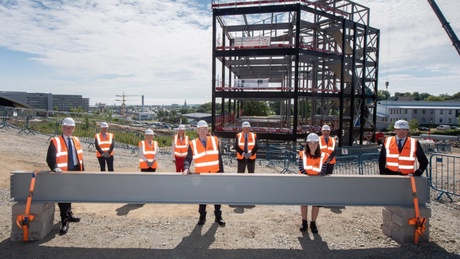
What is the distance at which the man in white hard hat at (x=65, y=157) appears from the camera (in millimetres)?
5117

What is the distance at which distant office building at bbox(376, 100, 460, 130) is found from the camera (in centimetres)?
7419

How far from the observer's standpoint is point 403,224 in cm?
477

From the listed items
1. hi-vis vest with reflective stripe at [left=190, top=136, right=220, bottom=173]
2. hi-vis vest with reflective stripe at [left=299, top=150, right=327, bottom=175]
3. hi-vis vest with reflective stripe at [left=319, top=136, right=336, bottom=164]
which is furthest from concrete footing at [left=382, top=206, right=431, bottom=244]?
hi-vis vest with reflective stripe at [left=190, top=136, right=220, bottom=173]

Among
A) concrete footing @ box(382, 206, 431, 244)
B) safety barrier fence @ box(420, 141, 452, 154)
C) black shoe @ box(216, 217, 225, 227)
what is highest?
concrete footing @ box(382, 206, 431, 244)

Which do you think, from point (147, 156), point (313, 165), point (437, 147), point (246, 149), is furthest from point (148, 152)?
point (437, 147)

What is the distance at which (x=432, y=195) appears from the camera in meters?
8.35

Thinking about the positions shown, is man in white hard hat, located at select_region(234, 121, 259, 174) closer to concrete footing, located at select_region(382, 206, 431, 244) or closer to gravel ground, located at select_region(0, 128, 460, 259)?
gravel ground, located at select_region(0, 128, 460, 259)

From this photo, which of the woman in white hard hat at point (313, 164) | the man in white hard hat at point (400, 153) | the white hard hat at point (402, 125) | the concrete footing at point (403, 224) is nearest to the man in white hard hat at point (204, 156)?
the woman in white hard hat at point (313, 164)

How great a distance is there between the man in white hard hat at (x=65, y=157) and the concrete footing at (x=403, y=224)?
5543mm

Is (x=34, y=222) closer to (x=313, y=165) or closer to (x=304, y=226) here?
(x=304, y=226)

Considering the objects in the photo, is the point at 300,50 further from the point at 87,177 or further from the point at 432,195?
the point at 87,177

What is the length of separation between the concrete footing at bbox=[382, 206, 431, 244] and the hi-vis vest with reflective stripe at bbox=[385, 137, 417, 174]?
0.80 meters

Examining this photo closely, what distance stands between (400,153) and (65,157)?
19.9 feet

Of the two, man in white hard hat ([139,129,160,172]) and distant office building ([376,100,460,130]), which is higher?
distant office building ([376,100,460,130])
